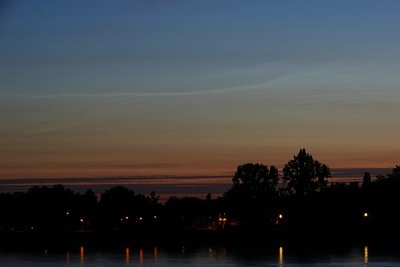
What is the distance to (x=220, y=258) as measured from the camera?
6456 cm

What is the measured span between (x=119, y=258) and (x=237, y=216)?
11011 cm

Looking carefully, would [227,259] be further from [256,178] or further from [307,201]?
[256,178]

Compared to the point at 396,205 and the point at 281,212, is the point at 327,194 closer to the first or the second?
the point at 396,205

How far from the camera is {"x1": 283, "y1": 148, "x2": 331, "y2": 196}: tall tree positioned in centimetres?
16225

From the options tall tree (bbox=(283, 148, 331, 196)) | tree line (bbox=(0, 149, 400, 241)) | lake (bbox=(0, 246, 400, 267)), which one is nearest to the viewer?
→ lake (bbox=(0, 246, 400, 267))

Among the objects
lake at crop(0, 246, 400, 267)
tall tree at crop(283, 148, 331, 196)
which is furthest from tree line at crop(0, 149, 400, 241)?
lake at crop(0, 246, 400, 267)

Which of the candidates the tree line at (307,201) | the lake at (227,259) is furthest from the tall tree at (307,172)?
the lake at (227,259)

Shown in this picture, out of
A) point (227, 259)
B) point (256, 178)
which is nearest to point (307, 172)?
point (256, 178)

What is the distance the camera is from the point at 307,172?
162625mm

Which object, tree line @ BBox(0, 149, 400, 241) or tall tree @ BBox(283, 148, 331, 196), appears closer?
tree line @ BBox(0, 149, 400, 241)

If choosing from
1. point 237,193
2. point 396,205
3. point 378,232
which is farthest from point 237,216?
point 378,232

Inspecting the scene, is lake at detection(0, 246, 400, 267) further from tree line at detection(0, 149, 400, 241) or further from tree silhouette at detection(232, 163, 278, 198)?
tree silhouette at detection(232, 163, 278, 198)

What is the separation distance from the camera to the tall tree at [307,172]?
162 meters

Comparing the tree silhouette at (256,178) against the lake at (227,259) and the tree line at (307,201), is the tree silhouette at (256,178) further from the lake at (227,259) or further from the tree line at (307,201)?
the lake at (227,259)
